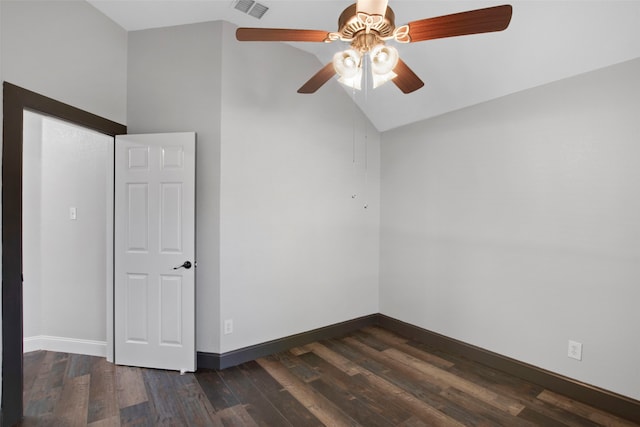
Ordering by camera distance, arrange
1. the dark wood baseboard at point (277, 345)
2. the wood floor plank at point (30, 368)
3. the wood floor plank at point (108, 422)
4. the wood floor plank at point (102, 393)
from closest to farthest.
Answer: the wood floor plank at point (108, 422) < the wood floor plank at point (102, 393) < the wood floor plank at point (30, 368) < the dark wood baseboard at point (277, 345)

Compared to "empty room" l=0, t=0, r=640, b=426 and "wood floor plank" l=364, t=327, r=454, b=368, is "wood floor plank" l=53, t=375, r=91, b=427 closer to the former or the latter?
"empty room" l=0, t=0, r=640, b=426

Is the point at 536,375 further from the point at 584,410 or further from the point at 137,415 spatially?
the point at 137,415

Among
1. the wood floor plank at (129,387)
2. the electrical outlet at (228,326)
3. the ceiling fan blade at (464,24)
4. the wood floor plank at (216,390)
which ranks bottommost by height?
the wood floor plank at (216,390)

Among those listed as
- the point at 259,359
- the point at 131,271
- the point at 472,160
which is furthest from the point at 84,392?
the point at 472,160

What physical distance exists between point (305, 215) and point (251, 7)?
6.25 feet

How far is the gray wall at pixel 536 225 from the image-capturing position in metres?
2.14

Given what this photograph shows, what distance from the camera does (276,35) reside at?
5.45ft

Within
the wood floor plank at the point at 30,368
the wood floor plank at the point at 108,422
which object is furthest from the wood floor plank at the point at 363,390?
the wood floor plank at the point at 30,368

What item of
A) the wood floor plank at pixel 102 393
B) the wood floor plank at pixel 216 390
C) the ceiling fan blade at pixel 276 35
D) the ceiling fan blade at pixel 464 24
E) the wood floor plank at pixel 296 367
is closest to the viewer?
the ceiling fan blade at pixel 464 24

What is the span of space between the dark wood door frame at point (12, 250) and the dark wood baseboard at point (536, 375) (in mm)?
3305

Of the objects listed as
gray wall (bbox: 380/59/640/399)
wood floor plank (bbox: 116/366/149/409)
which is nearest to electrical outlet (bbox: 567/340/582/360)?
gray wall (bbox: 380/59/640/399)

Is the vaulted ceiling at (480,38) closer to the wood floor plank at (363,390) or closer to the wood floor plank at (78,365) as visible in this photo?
the wood floor plank at (363,390)

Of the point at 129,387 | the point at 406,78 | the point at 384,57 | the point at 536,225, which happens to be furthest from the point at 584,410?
the point at 129,387

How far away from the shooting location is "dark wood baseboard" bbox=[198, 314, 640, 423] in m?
2.16
